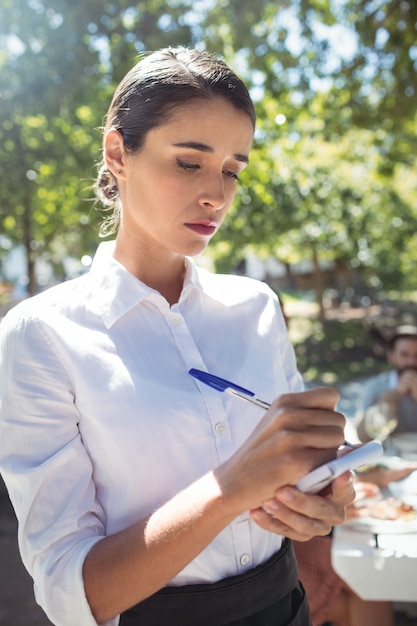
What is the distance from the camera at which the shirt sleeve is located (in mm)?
1102

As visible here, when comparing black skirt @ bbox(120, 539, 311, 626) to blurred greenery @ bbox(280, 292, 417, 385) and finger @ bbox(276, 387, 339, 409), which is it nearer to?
finger @ bbox(276, 387, 339, 409)

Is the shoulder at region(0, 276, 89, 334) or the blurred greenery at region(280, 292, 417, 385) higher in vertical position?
the shoulder at region(0, 276, 89, 334)

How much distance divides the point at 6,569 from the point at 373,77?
251 inches

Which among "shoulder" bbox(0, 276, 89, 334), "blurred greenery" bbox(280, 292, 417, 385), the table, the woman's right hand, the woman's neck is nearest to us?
the woman's right hand

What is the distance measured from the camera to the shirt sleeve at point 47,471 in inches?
43.4

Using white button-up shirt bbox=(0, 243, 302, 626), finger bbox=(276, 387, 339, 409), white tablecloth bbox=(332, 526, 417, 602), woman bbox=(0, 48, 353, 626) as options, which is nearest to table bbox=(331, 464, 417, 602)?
white tablecloth bbox=(332, 526, 417, 602)

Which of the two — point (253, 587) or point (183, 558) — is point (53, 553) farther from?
point (253, 587)

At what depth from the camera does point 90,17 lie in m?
5.35

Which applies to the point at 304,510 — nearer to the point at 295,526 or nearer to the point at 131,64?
the point at 295,526

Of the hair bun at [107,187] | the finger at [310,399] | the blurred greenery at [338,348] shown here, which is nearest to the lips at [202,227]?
the hair bun at [107,187]

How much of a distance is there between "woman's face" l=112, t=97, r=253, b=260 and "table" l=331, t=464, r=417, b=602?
1.60 meters

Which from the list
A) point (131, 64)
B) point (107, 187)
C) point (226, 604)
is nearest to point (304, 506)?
point (226, 604)

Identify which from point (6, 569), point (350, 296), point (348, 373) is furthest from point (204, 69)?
point (350, 296)

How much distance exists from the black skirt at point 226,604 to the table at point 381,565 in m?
1.15
